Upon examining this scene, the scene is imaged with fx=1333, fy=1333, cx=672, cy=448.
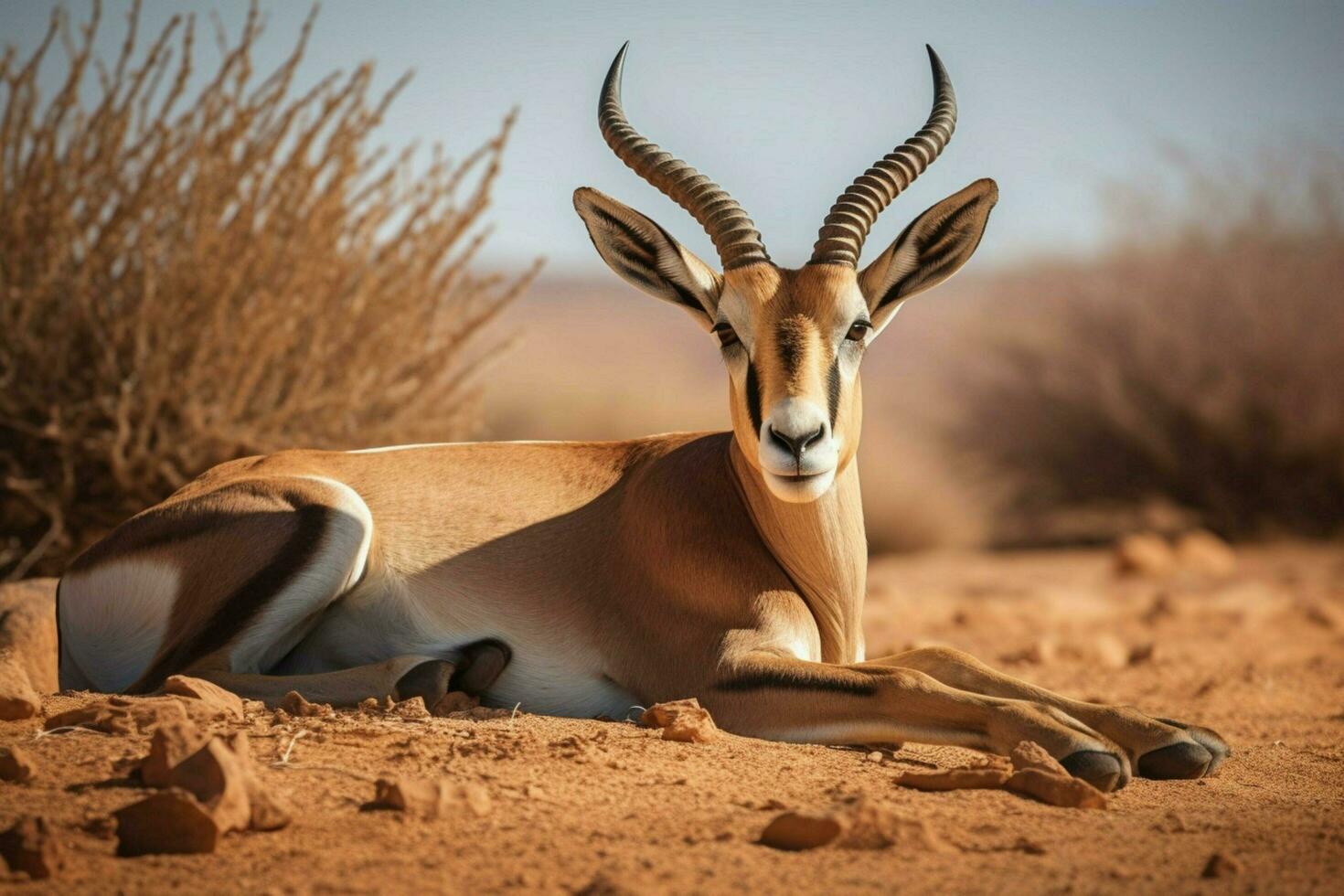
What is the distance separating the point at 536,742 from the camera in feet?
14.0

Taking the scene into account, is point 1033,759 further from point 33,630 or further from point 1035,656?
point 33,630

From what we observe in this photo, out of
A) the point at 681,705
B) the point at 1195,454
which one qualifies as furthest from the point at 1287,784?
the point at 1195,454

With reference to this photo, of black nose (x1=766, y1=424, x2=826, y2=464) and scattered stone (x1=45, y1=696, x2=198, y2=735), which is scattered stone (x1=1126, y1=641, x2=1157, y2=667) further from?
scattered stone (x1=45, y1=696, x2=198, y2=735)

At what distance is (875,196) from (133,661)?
11.8 ft

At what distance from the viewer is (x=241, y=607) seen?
526cm

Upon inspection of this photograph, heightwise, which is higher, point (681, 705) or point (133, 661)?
point (681, 705)

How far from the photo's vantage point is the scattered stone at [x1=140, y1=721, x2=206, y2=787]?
3.47m

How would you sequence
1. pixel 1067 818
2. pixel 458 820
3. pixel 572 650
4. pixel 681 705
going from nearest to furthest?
pixel 458 820 → pixel 1067 818 → pixel 681 705 → pixel 572 650

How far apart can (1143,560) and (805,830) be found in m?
10.9

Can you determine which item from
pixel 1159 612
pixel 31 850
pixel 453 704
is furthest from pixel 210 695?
pixel 1159 612

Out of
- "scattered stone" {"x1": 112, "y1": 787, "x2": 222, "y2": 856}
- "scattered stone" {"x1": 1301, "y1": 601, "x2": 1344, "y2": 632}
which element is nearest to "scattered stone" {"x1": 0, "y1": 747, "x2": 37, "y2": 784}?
"scattered stone" {"x1": 112, "y1": 787, "x2": 222, "y2": 856}

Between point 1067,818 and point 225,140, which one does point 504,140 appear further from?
point 1067,818

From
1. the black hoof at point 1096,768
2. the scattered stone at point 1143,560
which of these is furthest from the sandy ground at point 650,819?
the scattered stone at point 1143,560

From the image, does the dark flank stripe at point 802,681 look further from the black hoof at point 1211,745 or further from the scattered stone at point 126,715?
the scattered stone at point 126,715
